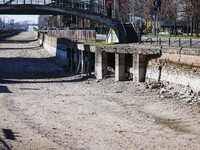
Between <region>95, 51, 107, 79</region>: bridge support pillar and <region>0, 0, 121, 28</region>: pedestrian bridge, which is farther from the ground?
<region>0, 0, 121, 28</region>: pedestrian bridge

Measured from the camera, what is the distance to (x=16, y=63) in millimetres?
71750

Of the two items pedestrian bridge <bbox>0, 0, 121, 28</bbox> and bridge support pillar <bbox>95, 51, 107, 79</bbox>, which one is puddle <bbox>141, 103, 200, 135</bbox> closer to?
bridge support pillar <bbox>95, 51, 107, 79</bbox>

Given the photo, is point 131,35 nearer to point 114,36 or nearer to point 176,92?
point 114,36

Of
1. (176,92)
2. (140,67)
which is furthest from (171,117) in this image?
(140,67)

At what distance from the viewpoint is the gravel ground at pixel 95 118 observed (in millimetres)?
23422

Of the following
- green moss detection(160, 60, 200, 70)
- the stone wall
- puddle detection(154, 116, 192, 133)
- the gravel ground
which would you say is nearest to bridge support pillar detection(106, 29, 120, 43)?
the gravel ground

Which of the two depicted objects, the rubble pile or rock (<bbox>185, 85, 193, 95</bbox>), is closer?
the rubble pile

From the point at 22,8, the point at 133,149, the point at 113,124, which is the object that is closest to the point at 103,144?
the point at 133,149

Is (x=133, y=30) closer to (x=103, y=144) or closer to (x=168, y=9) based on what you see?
(x=168, y=9)

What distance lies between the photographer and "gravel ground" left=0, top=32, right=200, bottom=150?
2342 cm

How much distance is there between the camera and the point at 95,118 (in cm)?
2934

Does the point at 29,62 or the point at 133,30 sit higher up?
the point at 133,30

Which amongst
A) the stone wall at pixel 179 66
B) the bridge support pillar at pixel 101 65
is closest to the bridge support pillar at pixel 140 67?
the stone wall at pixel 179 66

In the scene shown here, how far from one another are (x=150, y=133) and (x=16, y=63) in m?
49.3
